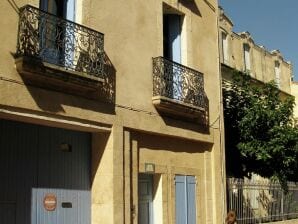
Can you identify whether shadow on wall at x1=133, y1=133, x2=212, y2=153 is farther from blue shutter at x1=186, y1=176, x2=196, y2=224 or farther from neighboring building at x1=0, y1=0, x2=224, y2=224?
blue shutter at x1=186, y1=176, x2=196, y2=224

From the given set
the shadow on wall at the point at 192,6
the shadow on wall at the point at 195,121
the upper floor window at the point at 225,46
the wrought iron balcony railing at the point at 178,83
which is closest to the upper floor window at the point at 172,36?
the shadow on wall at the point at 192,6

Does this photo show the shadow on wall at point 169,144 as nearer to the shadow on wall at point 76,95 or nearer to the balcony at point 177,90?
the balcony at point 177,90

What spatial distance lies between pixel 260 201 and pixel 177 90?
5.46 meters

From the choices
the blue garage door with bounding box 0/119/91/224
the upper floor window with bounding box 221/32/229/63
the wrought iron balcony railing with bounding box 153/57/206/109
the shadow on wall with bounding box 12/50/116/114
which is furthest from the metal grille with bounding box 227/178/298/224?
the upper floor window with bounding box 221/32/229/63

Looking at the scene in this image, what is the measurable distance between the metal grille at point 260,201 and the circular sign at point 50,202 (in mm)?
6169

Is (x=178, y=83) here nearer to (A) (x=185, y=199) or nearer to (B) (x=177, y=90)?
(B) (x=177, y=90)

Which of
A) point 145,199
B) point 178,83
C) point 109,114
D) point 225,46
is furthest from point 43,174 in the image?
point 225,46

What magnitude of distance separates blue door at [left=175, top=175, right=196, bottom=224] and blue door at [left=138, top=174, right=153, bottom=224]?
73 centimetres

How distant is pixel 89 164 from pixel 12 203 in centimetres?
211

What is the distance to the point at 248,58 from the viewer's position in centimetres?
2638

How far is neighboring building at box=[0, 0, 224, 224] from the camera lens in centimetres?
912

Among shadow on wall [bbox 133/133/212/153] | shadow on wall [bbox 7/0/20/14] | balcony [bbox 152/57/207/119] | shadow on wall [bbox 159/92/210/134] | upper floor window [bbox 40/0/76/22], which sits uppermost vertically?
upper floor window [bbox 40/0/76/22]

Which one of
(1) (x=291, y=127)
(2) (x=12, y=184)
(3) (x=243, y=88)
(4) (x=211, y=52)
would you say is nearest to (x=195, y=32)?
(4) (x=211, y=52)

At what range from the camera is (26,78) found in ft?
29.2
